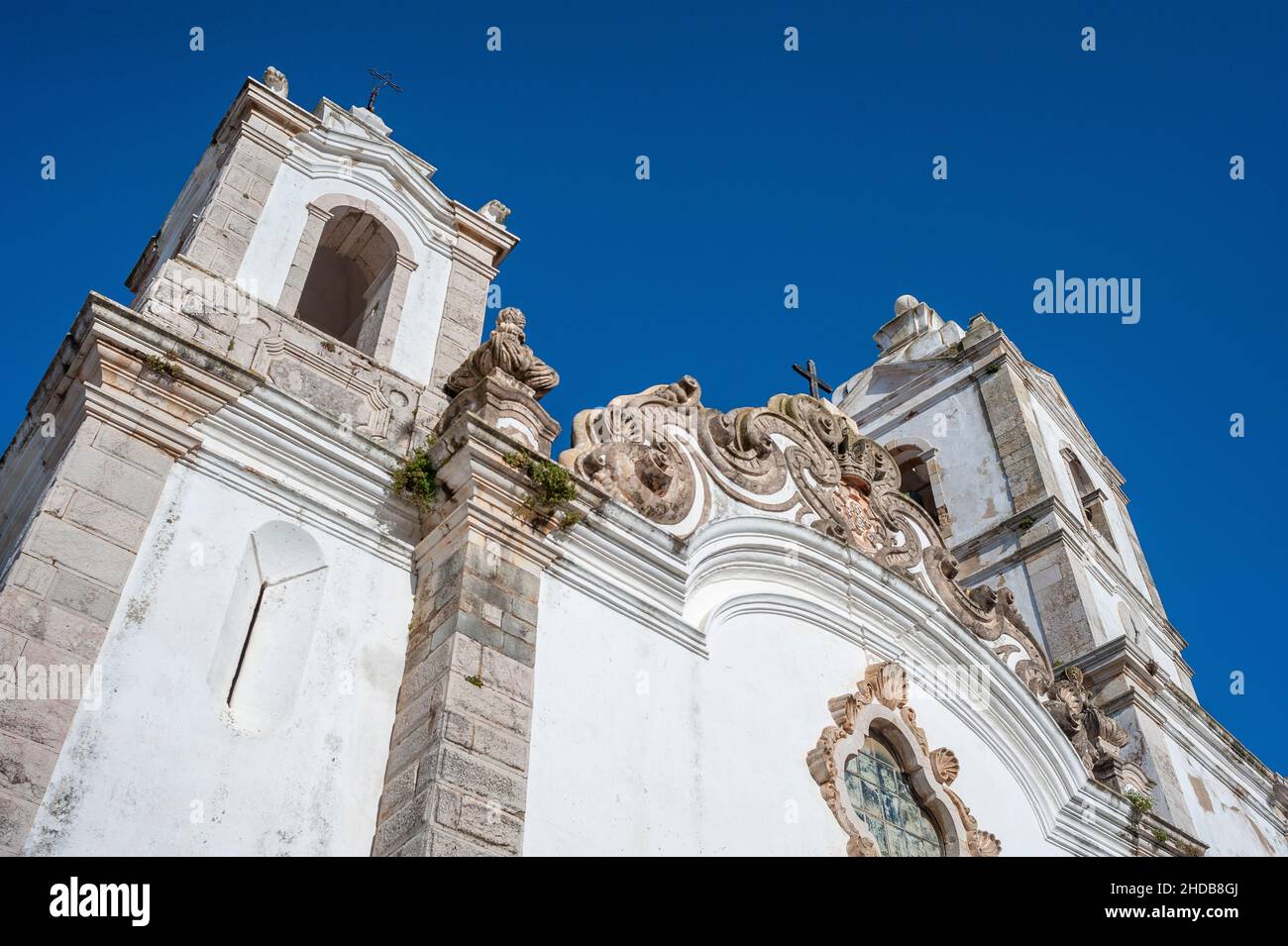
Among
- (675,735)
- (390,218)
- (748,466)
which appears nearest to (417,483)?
(675,735)

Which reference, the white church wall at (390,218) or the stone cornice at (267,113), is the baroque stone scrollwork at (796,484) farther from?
the stone cornice at (267,113)

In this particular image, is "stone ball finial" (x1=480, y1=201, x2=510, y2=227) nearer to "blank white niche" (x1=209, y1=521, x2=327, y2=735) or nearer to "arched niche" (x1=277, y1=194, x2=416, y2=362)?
"arched niche" (x1=277, y1=194, x2=416, y2=362)

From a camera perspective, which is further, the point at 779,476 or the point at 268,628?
the point at 779,476

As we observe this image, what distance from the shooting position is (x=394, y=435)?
873 cm

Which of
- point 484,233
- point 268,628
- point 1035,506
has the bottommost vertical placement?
point 268,628

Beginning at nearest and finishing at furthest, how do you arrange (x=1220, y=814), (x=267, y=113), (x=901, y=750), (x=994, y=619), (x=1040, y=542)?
(x=901, y=750) < (x=267, y=113) < (x=994, y=619) < (x=1220, y=814) < (x=1040, y=542)

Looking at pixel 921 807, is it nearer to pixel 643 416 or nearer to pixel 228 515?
pixel 643 416

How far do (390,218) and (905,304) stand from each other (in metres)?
13.4

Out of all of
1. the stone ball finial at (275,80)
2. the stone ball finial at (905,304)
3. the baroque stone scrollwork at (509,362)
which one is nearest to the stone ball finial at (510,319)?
the baroque stone scrollwork at (509,362)

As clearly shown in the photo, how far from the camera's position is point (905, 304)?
2217 cm

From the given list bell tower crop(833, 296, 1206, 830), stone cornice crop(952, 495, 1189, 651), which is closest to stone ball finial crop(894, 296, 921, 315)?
bell tower crop(833, 296, 1206, 830)

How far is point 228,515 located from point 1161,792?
1015cm

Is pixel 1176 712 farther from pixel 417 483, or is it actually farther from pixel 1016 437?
pixel 417 483

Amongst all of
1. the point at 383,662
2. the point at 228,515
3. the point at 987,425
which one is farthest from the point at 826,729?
the point at 987,425
